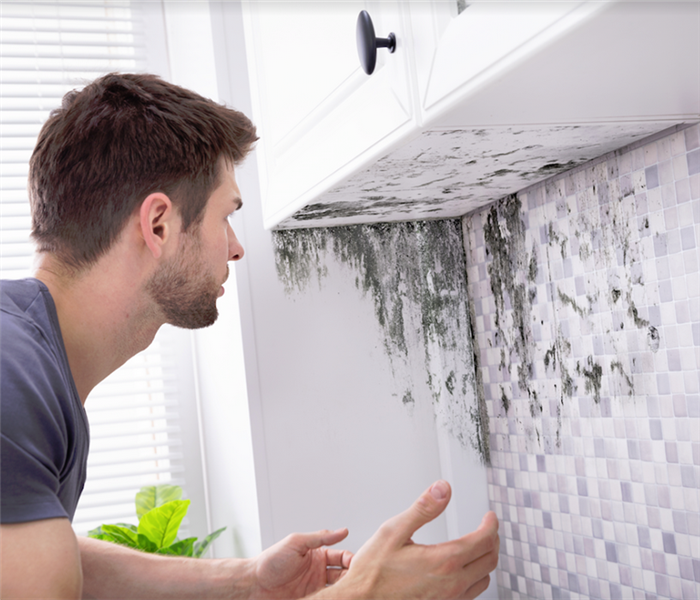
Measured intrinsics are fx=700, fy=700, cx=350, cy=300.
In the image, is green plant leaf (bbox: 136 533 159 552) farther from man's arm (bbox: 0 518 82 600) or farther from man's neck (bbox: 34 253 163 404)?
man's arm (bbox: 0 518 82 600)

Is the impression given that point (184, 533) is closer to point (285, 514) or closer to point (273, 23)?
point (285, 514)

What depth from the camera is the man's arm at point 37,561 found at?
0.51 meters

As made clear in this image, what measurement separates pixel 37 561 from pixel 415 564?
355 mm

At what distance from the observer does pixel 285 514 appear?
126 cm

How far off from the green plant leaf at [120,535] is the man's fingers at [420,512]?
78 cm

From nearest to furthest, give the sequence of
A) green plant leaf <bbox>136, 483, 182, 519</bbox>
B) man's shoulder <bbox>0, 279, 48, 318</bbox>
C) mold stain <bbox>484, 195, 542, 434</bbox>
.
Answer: man's shoulder <bbox>0, 279, 48, 318</bbox> < mold stain <bbox>484, 195, 542, 434</bbox> < green plant leaf <bbox>136, 483, 182, 519</bbox>

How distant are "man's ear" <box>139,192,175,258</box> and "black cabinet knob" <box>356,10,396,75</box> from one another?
0.29 metres

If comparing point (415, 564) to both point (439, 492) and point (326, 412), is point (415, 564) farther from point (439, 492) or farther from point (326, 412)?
point (326, 412)

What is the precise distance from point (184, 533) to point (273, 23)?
108 cm

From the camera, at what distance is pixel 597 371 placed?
1.05 m

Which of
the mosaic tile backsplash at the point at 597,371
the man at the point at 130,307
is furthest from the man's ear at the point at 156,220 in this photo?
the mosaic tile backsplash at the point at 597,371

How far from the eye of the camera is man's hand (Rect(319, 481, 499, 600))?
0.69 m

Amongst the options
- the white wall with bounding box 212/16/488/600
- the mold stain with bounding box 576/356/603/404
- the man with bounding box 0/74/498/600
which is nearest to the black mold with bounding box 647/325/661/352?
the mold stain with bounding box 576/356/603/404

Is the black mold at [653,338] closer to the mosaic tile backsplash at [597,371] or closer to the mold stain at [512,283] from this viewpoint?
the mosaic tile backsplash at [597,371]
